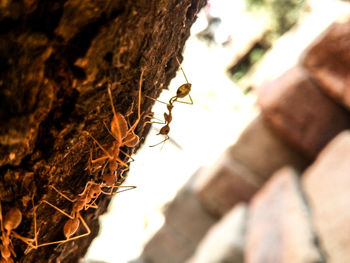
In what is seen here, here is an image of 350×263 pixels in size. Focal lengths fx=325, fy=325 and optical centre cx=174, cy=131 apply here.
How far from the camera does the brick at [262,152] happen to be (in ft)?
6.19

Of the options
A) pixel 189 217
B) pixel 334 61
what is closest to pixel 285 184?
pixel 334 61

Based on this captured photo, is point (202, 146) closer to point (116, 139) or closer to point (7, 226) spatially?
point (116, 139)

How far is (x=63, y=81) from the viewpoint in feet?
1.12

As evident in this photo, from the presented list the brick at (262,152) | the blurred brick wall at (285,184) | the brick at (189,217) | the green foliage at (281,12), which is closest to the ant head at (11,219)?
the blurred brick wall at (285,184)

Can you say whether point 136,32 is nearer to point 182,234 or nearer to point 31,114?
point 31,114

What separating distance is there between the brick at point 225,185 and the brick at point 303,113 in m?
0.38

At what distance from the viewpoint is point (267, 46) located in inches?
154

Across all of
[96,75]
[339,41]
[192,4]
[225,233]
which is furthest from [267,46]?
[96,75]

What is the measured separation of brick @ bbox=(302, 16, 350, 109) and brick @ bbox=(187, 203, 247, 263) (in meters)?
0.81

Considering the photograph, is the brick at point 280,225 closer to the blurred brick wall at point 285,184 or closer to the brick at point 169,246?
the blurred brick wall at point 285,184

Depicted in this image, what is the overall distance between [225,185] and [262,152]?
333 millimetres

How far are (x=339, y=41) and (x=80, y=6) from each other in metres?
1.47

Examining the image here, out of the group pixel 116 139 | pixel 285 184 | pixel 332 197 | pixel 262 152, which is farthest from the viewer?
pixel 262 152

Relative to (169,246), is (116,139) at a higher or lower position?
higher
